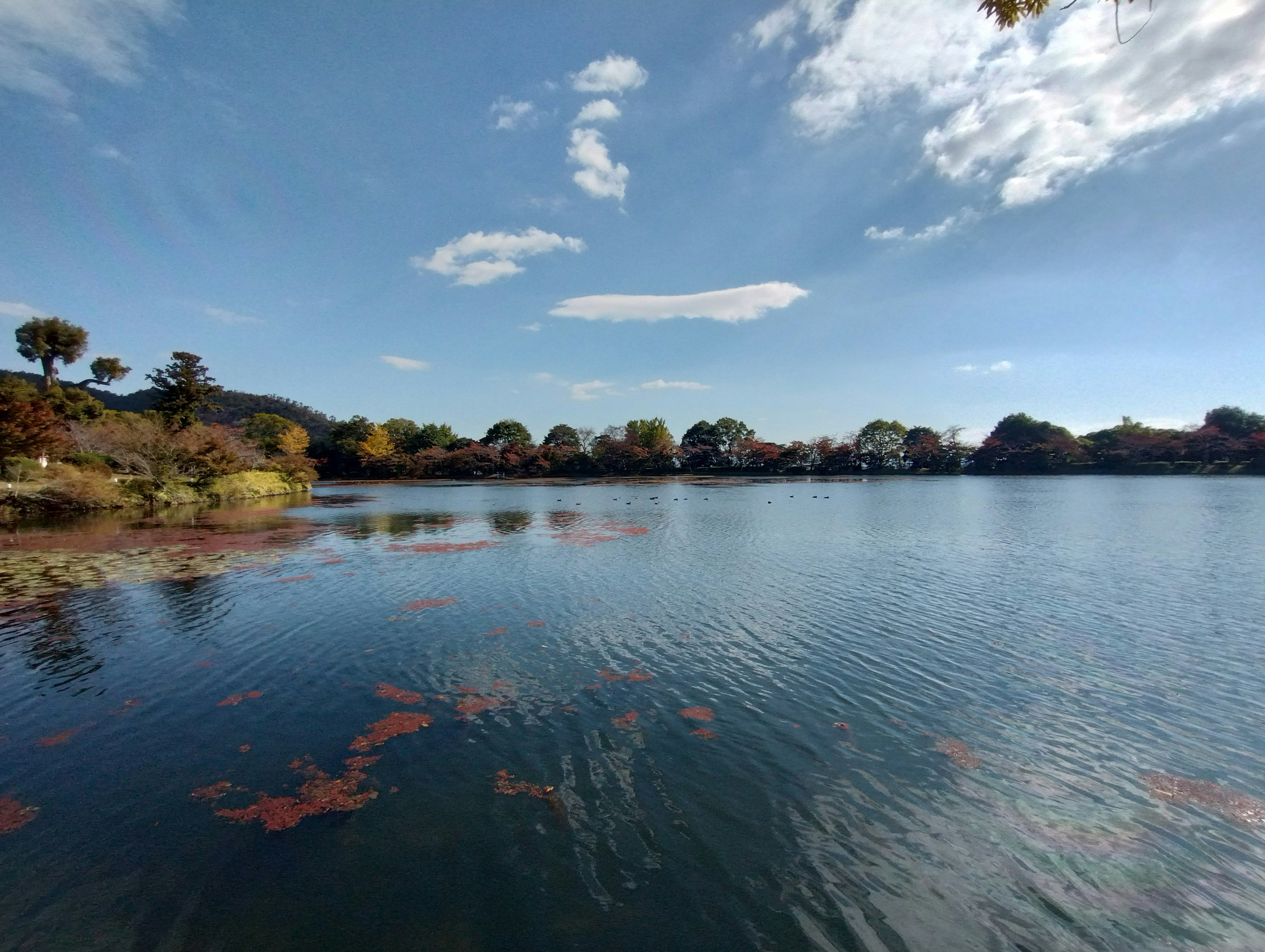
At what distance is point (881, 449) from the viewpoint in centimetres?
10412

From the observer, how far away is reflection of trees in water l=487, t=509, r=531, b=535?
96.9ft

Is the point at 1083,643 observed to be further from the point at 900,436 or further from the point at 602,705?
the point at 900,436

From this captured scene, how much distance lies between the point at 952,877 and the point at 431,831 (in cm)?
483

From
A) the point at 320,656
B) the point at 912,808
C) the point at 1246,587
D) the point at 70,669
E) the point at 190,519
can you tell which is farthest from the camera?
the point at 190,519

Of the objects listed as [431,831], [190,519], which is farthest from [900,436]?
[431,831]

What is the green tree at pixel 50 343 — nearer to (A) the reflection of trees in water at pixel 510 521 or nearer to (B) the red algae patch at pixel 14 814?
(A) the reflection of trees in water at pixel 510 521

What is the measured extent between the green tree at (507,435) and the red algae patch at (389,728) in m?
108

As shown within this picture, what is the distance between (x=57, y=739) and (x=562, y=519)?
92.3 ft

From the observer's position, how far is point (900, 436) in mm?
105500

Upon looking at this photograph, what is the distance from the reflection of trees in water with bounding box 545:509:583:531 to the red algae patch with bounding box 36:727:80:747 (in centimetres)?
2212

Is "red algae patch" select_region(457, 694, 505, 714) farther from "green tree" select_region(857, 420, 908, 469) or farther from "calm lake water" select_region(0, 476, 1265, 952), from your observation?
"green tree" select_region(857, 420, 908, 469)

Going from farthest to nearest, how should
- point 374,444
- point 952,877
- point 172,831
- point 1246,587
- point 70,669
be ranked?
1. point 374,444
2. point 1246,587
3. point 70,669
4. point 172,831
5. point 952,877

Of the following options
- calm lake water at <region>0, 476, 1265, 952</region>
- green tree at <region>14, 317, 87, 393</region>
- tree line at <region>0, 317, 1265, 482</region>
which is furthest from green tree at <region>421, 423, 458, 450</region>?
calm lake water at <region>0, 476, 1265, 952</region>

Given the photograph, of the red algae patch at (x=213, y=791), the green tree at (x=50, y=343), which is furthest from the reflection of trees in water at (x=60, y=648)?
the green tree at (x=50, y=343)
